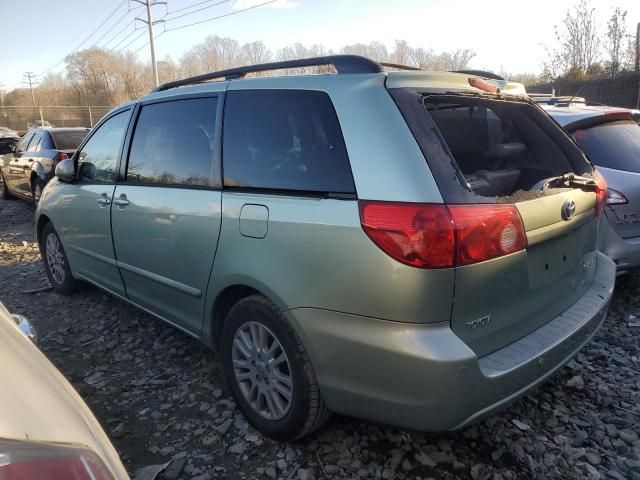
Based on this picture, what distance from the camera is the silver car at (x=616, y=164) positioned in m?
3.75

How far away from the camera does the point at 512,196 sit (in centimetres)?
205

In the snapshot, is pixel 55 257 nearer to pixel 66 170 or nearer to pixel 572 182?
pixel 66 170

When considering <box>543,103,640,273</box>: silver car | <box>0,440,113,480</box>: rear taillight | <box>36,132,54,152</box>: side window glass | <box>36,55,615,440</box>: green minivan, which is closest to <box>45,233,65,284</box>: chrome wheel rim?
<box>36,55,615,440</box>: green minivan

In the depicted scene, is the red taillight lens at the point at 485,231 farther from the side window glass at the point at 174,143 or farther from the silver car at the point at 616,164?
the silver car at the point at 616,164

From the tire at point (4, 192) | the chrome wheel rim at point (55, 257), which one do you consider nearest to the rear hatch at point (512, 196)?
the chrome wheel rim at point (55, 257)

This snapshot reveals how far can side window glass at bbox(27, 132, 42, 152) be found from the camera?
9.01m

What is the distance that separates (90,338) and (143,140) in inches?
63.8

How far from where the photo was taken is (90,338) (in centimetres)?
381

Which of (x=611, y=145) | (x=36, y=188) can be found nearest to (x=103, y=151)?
(x=611, y=145)

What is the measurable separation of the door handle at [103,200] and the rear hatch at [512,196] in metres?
2.40

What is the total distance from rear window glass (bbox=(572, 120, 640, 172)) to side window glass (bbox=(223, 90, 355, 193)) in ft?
9.36

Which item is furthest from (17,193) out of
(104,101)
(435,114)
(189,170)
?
(104,101)

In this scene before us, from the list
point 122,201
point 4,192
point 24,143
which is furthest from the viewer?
point 4,192

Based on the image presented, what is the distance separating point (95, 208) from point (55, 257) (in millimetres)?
1359
